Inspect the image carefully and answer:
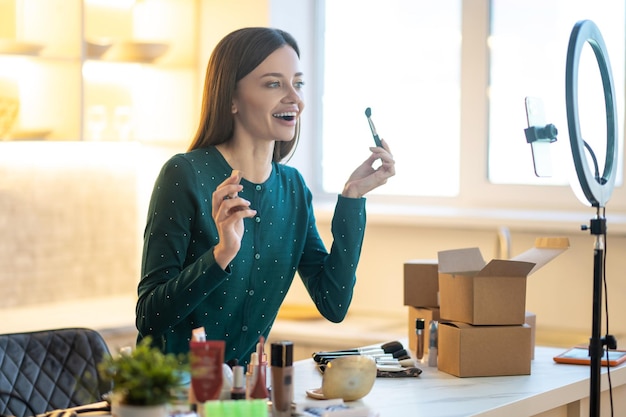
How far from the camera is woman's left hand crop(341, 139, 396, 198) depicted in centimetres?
243

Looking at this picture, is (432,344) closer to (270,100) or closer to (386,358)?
(386,358)

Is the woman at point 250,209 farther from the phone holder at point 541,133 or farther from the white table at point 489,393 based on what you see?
the phone holder at point 541,133

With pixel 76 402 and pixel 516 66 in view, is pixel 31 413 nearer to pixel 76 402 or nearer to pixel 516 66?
pixel 76 402

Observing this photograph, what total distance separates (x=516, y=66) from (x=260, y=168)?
5.77 ft

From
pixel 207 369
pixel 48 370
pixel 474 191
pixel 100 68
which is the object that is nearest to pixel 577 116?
pixel 207 369

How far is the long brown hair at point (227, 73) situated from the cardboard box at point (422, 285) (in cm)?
68

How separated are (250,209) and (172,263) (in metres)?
0.20

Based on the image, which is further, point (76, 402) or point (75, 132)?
point (75, 132)

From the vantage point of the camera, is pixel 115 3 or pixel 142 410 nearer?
pixel 142 410

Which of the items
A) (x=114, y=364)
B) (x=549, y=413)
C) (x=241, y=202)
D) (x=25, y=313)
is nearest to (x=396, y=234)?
(x=25, y=313)

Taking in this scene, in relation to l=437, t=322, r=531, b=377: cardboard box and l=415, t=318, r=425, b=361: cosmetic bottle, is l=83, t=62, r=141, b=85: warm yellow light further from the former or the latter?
l=437, t=322, r=531, b=377: cardboard box

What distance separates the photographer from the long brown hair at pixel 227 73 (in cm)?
243

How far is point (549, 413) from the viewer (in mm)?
2406

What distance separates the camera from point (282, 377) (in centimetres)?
195
